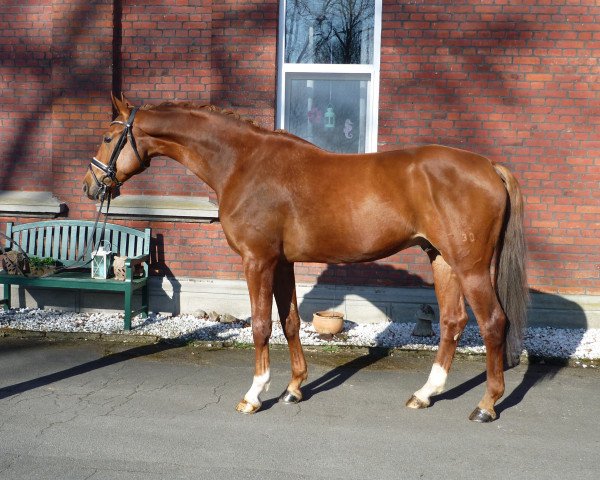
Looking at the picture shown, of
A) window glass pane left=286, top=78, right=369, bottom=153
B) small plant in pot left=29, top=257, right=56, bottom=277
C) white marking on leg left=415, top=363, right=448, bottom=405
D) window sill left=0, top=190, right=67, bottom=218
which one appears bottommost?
white marking on leg left=415, top=363, right=448, bottom=405

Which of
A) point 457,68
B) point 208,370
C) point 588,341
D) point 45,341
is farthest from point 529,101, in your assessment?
point 45,341

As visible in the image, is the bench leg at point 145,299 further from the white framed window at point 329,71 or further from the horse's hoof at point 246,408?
the horse's hoof at point 246,408

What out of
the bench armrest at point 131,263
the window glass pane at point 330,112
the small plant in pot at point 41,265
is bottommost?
the small plant in pot at point 41,265

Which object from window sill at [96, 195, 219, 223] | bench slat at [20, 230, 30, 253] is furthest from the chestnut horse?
bench slat at [20, 230, 30, 253]

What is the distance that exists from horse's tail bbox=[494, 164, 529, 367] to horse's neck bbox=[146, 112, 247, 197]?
1.98m

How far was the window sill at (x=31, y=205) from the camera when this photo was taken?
27.0ft

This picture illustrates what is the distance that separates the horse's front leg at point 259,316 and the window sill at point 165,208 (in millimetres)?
3066

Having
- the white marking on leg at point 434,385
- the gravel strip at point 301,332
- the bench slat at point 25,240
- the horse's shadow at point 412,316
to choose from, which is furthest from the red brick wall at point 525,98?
the bench slat at point 25,240

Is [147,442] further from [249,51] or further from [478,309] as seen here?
[249,51]

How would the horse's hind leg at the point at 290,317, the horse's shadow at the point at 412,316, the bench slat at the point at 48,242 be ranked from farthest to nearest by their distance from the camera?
the bench slat at the point at 48,242, the horse's shadow at the point at 412,316, the horse's hind leg at the point at 290,317

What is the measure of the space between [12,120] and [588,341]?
717 centimetres

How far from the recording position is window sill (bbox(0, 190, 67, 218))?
8227 mm

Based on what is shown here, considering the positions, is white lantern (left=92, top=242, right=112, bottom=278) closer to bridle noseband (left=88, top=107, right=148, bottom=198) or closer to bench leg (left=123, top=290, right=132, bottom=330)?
bench leg (left=123, top=290, right=132, bottom=330)

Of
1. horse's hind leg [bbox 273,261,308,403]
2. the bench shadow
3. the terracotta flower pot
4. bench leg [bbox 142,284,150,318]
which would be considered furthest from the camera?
bench leg [bbox 142,284,150,318]
